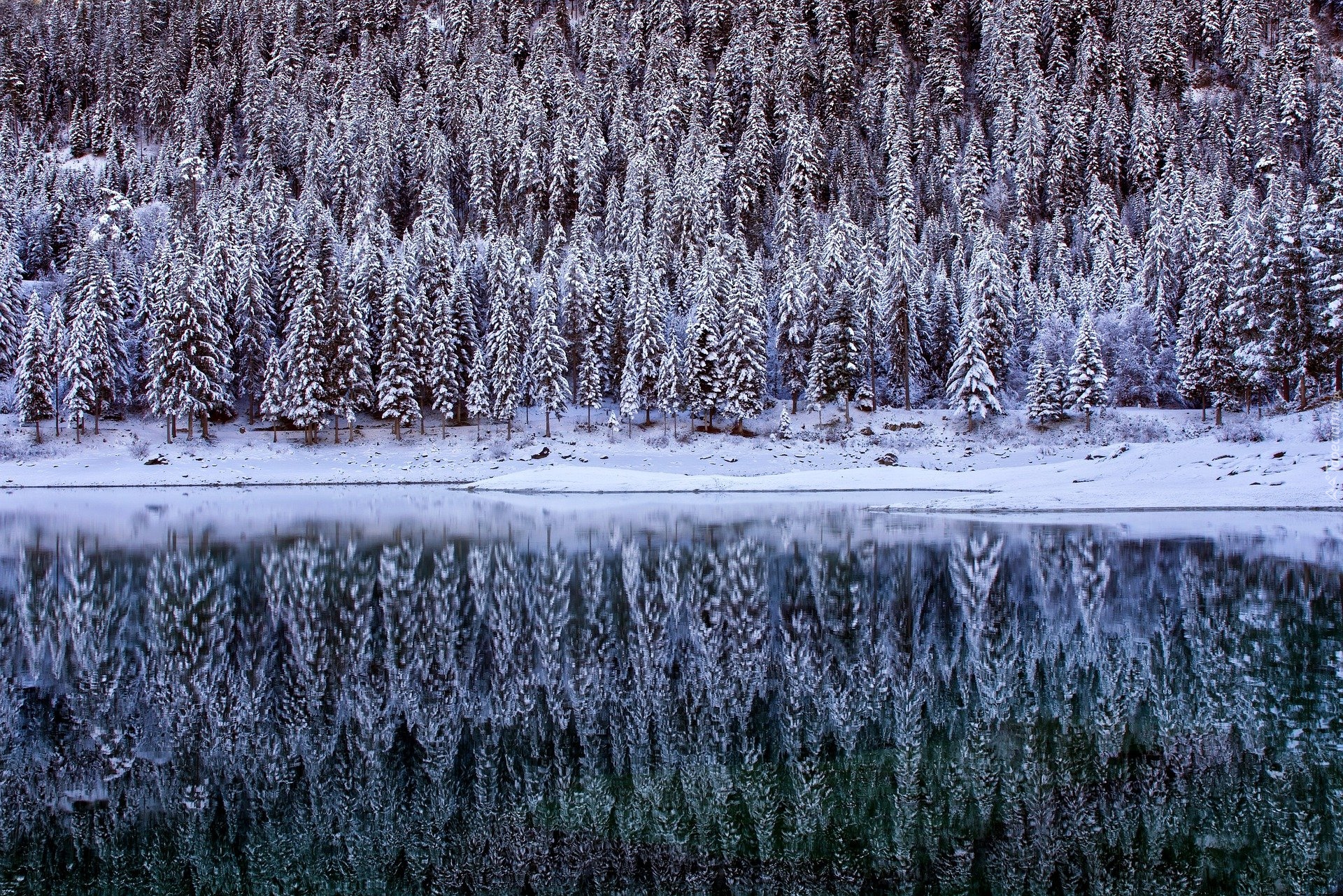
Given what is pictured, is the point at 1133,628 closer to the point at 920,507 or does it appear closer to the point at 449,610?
the point at 449,610

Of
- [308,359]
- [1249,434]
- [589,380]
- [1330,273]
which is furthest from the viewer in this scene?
[589,380]

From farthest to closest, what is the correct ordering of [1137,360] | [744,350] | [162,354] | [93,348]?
→ [1137,360] → [744,350] → [93,348] → [162,354]

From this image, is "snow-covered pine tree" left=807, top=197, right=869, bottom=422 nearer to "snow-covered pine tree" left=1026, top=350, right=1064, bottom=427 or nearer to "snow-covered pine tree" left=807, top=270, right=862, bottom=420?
"snow-covered pine tree" left=807, top=270, right=862, bottom=420

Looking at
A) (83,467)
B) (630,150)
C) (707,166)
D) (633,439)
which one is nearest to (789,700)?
(633,439)

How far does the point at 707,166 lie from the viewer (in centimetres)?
9794

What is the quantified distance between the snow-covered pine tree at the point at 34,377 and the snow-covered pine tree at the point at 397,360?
23.2 meters

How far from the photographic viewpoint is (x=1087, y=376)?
62.8 meters

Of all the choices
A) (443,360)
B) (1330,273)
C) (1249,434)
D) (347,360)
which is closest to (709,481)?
(443,360)

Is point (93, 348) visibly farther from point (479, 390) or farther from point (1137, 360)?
point (1137, 360)

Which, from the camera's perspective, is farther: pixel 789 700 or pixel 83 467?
pixel 83 467

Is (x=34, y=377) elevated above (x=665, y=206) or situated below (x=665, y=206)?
below

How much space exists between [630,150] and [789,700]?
10305 cm

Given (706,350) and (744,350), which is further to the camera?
(706,350)

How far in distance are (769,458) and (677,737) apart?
51.5 m
